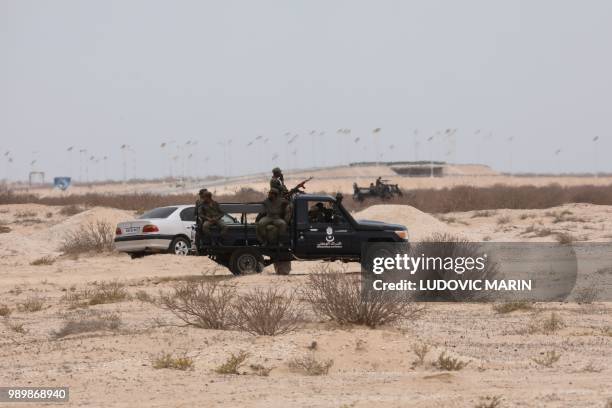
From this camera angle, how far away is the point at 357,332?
13.6m

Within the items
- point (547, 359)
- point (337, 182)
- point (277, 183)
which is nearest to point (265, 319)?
A: point (547, 359)

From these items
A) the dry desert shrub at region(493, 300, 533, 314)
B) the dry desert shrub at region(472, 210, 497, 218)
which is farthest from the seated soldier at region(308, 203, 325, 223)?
the dry desert shrub at region(472, 210, 497, 218)

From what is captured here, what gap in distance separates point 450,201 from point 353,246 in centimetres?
4245

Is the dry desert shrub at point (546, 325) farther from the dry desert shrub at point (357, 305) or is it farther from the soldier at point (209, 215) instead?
the soldier at point (209, 215)

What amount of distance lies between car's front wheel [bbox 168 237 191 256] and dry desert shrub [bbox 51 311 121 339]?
1091 cm

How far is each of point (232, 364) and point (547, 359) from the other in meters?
3.42

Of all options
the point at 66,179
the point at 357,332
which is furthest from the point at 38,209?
the point at 66,179

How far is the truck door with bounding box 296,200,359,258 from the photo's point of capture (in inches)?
907

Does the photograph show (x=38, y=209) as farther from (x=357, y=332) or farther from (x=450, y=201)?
(x=357, y=332)

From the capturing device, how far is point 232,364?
1222 centimetres

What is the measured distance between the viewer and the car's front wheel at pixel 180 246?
93.6 feet

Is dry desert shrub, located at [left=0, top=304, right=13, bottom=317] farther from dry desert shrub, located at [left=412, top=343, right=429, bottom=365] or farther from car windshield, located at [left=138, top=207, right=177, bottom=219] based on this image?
car windshield, located at [left=138, top=207, right=177, bottom=219]

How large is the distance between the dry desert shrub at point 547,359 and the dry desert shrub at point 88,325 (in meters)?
5.63

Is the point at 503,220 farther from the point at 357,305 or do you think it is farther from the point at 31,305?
the point at 357,305
